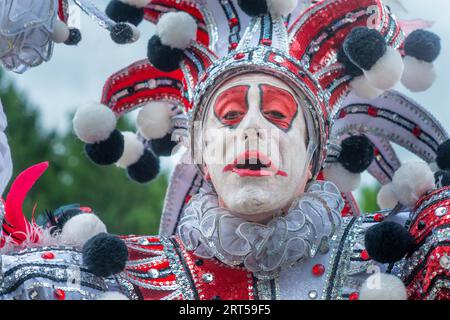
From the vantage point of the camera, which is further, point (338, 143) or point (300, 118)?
point (338, 143)

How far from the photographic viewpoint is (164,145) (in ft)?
18.5

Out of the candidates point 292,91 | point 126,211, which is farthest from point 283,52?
point 126,211

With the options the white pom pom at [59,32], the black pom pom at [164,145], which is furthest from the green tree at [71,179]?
the white pom pom at [59,32]

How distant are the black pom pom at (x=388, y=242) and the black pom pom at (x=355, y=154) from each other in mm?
957

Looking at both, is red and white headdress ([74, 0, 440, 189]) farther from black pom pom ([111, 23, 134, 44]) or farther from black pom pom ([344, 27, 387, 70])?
black pom pom ([111, 23, 134, 44])

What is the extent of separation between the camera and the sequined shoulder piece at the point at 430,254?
4387 millimetres

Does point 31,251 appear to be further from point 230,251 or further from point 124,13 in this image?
point 124,13

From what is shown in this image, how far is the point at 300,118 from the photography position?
196 inches

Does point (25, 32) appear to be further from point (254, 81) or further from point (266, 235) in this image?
point (266, 235)

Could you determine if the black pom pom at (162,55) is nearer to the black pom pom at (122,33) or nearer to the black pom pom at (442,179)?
the black pom pom at (122,33)
